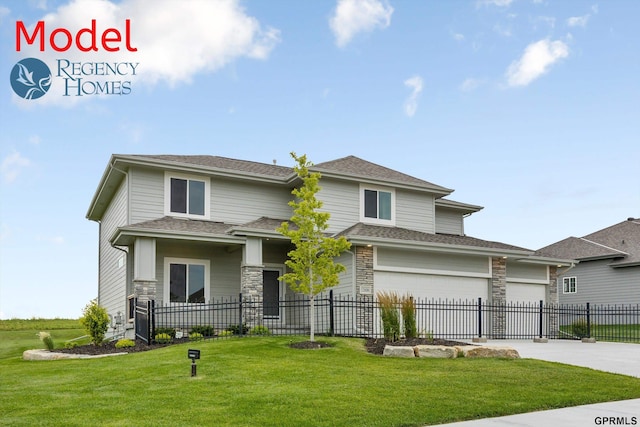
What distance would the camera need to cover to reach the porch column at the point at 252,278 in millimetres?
20969

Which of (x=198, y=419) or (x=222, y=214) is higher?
(x=222, y=214)

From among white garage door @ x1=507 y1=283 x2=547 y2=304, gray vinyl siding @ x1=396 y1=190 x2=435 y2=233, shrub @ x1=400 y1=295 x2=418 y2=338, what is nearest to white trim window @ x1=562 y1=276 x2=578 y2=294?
white garage door @ x1=507 y1=283 x2=547 y2=304

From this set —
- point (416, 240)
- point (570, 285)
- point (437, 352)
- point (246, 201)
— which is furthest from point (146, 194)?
point (570, 285)

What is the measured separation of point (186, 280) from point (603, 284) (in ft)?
76.3

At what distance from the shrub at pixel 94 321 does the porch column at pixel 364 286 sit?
764 cm

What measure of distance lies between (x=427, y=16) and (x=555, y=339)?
12.9m

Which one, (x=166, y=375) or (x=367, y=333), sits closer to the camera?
(x=166, y=375)

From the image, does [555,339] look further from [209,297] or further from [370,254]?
[209,297]

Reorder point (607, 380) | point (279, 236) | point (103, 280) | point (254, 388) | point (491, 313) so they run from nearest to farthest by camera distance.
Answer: point (254, 388)
point (607, 380)
point (279, 236)
point (491, 313)
point (103, 280)

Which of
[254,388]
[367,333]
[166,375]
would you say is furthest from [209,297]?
[254,388]

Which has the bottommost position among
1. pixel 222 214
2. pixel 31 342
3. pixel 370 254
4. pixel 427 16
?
pixel 31 342

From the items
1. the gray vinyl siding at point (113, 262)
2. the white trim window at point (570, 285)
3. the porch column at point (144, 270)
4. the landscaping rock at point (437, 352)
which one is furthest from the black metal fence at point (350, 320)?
the white trim window at point (570, 285)

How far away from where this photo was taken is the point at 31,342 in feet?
86.0

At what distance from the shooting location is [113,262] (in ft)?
84.3
